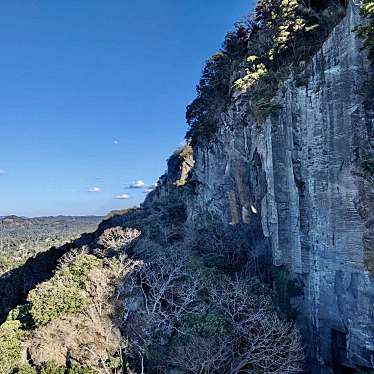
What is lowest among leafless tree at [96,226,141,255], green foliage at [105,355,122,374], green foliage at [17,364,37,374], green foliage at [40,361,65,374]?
green foliage at [17,364,37,374]

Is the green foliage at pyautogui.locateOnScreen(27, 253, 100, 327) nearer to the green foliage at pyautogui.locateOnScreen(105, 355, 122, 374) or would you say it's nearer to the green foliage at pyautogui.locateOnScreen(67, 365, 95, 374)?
the green foliage at pyautogui.locateOnScreen(67, 365, 95, 374)

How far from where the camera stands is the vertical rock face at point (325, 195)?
56.6 ft

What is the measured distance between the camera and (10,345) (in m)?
22.0

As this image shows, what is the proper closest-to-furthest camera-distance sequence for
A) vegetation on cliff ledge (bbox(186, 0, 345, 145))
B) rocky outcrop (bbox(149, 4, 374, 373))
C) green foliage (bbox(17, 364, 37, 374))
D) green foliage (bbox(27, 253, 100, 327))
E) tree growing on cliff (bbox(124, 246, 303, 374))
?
rocky outcrop (bbox(149, 4, 374, 373)), tree growing on cliff (bbox(124, 246, 303, 374)), green foliage (bbox(17, 364, 37, 374)), vegetation on cliff ledge (bbox(186, 0, 345, 145)), green foliage (bbox(27, 253, 100, 327))

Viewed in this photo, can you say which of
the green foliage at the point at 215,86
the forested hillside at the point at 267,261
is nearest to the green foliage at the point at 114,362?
the forested hillside at the point at 267,261

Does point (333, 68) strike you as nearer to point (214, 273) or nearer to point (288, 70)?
point (288, 70)

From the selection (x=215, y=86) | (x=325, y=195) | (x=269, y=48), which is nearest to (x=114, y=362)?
(x=325, y=195)

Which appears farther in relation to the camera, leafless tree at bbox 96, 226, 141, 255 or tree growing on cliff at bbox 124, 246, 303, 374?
leafless tree at bbox 96, 226, 141, 255

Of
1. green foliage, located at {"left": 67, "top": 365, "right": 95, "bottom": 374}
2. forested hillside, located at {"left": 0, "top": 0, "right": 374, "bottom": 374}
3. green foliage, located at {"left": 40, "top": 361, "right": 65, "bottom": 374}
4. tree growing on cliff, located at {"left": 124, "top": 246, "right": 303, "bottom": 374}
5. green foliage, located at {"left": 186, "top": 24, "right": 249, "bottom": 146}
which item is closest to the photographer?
forested hillside, located at {"left": 0, "top": 0, "right": 374, "bottom": 374}

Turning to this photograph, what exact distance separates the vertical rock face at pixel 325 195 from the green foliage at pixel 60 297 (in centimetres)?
1112

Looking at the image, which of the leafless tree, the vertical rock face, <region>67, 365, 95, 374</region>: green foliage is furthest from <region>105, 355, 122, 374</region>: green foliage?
the leafless tree

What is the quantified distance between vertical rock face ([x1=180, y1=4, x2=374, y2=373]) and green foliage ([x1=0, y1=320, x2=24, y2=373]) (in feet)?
47.3

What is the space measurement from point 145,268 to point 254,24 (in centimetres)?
1932

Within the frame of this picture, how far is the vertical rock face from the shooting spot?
17266mm
